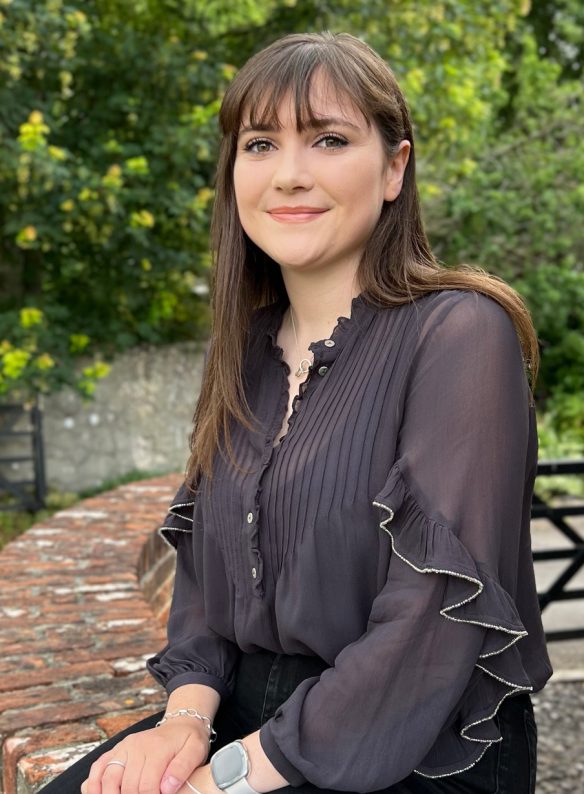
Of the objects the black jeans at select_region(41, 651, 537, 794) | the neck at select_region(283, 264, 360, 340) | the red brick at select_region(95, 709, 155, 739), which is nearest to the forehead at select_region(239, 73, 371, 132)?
the neck at select_region(283, 264, 360, 340)

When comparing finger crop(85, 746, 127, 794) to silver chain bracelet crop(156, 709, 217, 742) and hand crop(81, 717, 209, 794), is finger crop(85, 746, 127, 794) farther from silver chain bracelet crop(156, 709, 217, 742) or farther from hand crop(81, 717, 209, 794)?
silver chain bracelet crop(156, 709, 217, 742)

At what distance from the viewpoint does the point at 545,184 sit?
11.0 metres

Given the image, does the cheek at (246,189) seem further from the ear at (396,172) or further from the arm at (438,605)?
the arm at (438,605)

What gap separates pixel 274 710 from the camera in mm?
1494

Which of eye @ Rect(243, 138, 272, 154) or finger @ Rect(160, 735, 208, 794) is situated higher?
eye @ Rect(243, 138, 272, 154)

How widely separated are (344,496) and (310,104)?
0.62 metres

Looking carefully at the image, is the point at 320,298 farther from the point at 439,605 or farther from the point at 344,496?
the point at 439,605

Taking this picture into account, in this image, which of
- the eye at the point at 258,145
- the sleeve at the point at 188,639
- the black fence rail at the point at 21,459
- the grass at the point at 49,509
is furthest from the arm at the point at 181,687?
the black fence rail at the point at 21,459

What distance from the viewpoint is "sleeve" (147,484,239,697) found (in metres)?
1.64

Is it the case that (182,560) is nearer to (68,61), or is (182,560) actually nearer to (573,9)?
(68,61)

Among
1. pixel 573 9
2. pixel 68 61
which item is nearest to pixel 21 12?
pixel 68 61

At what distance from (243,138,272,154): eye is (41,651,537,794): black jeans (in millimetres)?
827

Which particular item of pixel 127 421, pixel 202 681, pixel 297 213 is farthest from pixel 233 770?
pixel 127 421

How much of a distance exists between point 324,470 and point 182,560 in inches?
19.7
